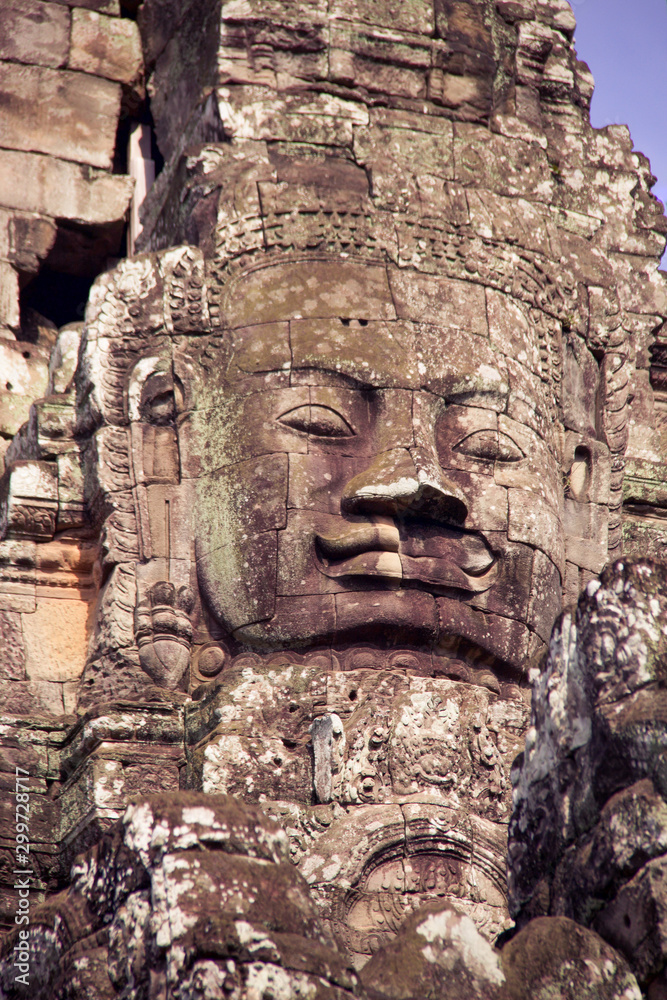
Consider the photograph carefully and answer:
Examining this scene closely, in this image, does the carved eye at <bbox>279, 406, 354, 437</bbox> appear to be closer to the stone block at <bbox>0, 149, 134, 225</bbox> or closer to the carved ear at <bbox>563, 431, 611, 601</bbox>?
the carved ear at <bbox>563, 431, 611, 601</bbox>

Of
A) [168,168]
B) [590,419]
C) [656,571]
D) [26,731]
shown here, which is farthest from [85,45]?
[656,571]

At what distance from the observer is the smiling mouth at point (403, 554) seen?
30.0ft

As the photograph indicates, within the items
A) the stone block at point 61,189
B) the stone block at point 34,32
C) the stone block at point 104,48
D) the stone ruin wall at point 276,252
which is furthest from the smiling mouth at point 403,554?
the stone block at point 34,32

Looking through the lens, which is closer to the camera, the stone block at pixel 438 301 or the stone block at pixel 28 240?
the stone block at pixel 438 301

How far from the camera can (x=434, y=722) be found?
8750 millimetres

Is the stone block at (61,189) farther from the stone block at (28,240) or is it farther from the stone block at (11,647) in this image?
the stone block at (11,647)

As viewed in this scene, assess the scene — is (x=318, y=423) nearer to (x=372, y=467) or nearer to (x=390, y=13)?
(x=372, y=467)

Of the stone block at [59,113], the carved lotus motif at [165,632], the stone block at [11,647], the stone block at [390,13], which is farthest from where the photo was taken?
the stone block at [59,113]

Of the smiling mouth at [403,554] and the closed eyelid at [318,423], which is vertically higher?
the closed eyelid at [318,423]

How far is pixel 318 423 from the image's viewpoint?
9.49 meters

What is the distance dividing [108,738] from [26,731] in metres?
0.76

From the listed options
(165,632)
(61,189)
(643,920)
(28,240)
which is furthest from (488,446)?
(643,920)

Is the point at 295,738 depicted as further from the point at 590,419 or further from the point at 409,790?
the point at 590,419

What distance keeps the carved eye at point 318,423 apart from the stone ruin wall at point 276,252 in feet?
2.88
